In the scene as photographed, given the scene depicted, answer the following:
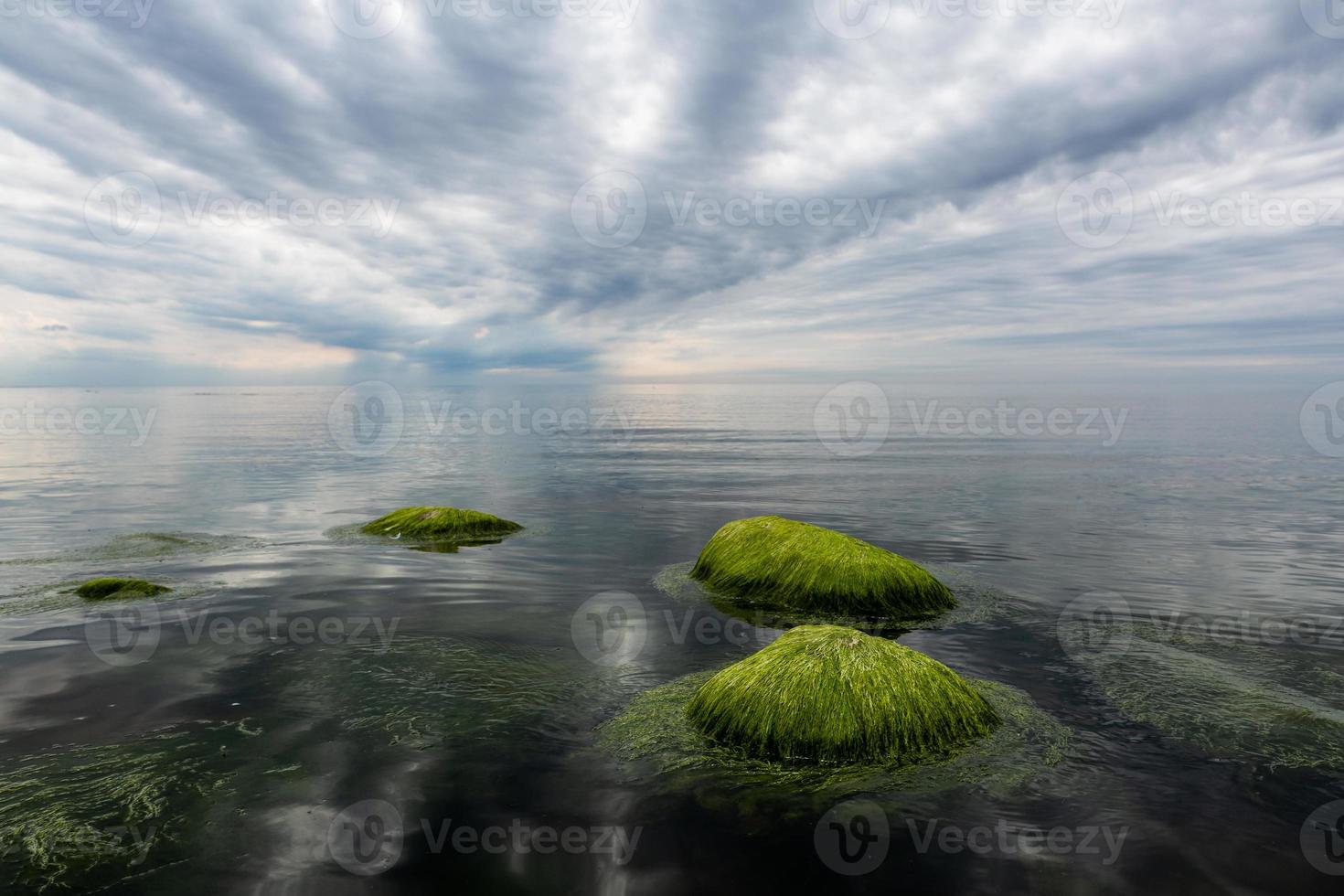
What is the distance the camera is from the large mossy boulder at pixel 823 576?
554 inches

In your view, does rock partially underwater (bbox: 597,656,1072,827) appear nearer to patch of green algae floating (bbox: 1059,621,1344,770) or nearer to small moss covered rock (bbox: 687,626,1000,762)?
small moss covered rock (bbox: 687,626,1000,762)

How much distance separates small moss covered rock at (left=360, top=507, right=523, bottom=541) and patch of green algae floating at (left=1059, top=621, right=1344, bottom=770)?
16291 millimetres

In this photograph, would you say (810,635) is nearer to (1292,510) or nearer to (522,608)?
(522,608)

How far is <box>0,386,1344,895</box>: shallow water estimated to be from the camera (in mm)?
6457

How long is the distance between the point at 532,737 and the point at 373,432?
73.5m

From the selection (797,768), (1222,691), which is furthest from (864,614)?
(797,768)

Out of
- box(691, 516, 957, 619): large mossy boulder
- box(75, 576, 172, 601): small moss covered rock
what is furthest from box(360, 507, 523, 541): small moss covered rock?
box(691, 516, 957, 619): large mossy boulder

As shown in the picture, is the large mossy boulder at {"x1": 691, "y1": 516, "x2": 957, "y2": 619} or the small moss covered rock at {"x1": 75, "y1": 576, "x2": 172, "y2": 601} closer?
the large mossy boulder at {"x1": 691, "y1": 516, "x2": 957, "y2": 619}

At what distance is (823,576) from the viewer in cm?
1445

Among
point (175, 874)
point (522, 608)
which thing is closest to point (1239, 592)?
point (522, 608)

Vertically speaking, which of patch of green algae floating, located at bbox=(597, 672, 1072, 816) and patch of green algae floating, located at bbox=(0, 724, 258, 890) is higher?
patch of green algae floating, located at bbox=(0, 724, 258, 890)

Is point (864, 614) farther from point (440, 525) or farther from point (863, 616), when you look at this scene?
point (440, 525)

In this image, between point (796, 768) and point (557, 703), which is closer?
point (796, 768)

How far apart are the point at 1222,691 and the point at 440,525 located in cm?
1928
